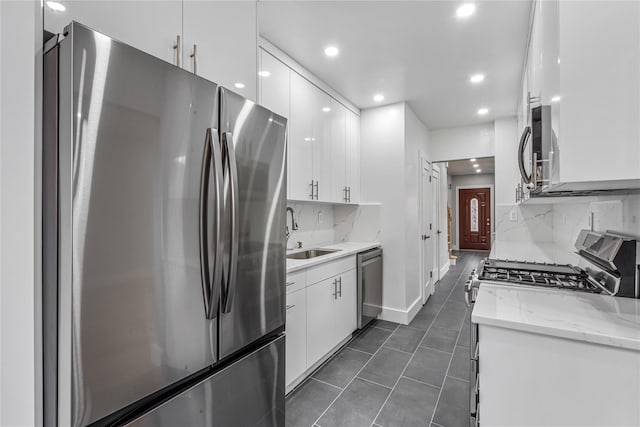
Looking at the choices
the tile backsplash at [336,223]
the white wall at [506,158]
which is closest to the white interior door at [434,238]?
the white wall at [506,158]

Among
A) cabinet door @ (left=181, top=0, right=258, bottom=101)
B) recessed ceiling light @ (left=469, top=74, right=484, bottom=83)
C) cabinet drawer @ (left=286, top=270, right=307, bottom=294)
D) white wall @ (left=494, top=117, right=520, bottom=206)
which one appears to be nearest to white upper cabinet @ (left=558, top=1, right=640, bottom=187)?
cabinet door @ (left=181, top=0, right=258, bottom=101)

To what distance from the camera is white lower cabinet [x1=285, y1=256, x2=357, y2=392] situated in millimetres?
2148

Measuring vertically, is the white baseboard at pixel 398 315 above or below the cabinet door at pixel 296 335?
below

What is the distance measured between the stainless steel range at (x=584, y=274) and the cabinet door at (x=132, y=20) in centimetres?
171

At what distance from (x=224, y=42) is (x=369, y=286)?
2.71 metres

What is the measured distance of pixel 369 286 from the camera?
334 cm

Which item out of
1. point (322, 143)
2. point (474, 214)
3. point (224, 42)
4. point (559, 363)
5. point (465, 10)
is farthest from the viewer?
point (474, 214)

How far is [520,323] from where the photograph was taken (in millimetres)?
1059

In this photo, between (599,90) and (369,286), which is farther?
(369,286)

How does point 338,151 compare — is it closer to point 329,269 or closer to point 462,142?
point 329,269

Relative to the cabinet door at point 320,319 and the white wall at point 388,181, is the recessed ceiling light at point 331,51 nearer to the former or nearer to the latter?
the white wall at point 388,181

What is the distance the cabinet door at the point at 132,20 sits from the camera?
882 millimetres

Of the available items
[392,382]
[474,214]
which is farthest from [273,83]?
[474,214]

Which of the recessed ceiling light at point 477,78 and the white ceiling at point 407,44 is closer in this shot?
the white ceiling at point 407,44
